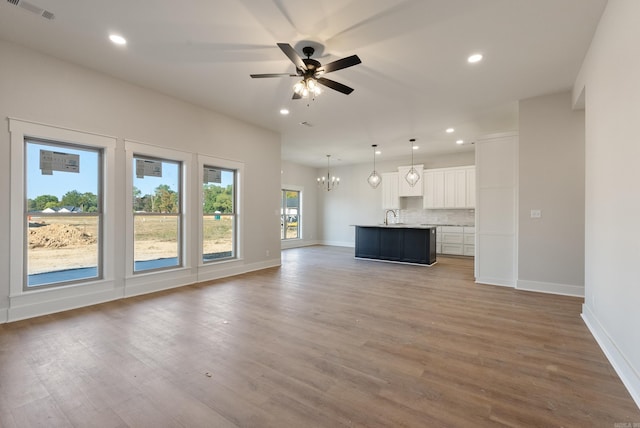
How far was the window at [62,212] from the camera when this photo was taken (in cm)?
350

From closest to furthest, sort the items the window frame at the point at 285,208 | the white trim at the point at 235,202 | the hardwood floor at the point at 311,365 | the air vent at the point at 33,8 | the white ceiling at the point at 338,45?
the hardwood floor at the point at 311,365 < the air vent at the point at 33,8 < the white ceiling at the point at 338,45 < the white trim at the point at 235,202 < the window frame at the point at 285,208

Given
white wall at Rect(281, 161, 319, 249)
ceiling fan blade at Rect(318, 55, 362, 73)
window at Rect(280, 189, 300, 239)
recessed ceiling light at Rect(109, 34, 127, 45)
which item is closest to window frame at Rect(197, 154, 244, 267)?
recessed ceiling light at Rect(109, 34, 127, 45)

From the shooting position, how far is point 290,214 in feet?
35.1

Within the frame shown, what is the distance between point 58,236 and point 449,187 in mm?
9030

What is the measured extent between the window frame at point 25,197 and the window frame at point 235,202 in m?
1.36

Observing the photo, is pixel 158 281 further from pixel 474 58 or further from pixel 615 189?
pixel 615 189

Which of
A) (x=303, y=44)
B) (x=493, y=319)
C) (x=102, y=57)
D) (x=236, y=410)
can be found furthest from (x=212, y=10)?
(x=493, y=319)

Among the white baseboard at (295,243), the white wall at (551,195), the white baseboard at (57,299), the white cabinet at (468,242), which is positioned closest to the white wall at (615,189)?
the white wall at (551,195)

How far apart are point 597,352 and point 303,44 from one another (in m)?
4.19

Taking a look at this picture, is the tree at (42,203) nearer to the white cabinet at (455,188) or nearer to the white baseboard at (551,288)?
the white baseboard at (551,288)

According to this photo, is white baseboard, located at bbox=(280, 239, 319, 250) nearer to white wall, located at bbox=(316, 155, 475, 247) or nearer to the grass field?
white wall, located at bbox=(316, 155, 475, 247)

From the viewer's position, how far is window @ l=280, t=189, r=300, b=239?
10432 millimetres

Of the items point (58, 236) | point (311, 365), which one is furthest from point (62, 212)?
point (311, 365)

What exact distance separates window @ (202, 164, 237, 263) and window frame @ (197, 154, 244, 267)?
0.04 m
